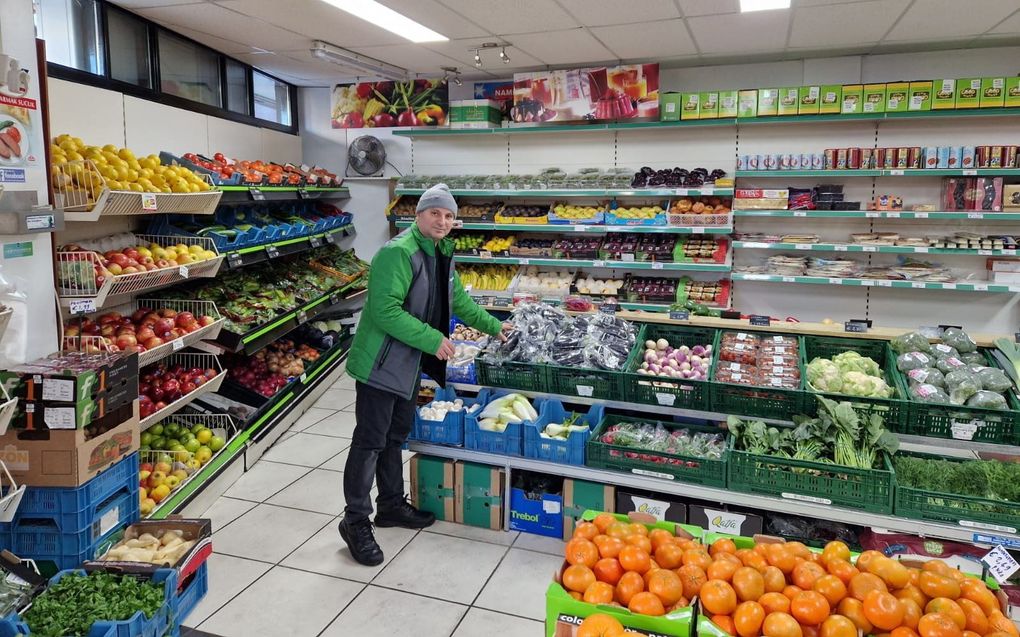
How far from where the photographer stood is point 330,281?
6750 millimetres

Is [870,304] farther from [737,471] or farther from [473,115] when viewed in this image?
[473,115]

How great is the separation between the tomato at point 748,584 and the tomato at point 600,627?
37 cm

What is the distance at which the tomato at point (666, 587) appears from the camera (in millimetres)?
1985

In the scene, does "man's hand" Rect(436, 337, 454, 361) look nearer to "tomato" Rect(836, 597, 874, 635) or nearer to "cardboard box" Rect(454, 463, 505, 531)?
"cardboard box" Rect(454, 463, 505, 531)

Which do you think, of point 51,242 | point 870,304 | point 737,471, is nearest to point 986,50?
point 870,304

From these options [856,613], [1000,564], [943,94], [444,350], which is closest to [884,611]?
[856,613]

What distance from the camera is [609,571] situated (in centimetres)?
211

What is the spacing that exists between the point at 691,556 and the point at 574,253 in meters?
4.55

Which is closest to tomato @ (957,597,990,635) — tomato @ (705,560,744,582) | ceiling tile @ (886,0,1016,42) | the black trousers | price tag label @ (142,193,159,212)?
tomato @ (705,560,744,582)

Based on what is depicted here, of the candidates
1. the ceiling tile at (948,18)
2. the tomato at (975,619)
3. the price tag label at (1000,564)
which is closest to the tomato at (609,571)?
the tomato at (975,619)

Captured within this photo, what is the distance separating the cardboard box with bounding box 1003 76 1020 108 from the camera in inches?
205

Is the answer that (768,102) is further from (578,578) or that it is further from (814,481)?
(578,578)

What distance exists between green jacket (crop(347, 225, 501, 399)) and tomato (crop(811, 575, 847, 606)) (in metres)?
1.96

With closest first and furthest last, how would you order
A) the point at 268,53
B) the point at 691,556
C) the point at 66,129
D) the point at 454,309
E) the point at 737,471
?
the point at 691,556 < the point at 737,471 < the point at 454,309 < the point at 66,129 < the point at 268,53
